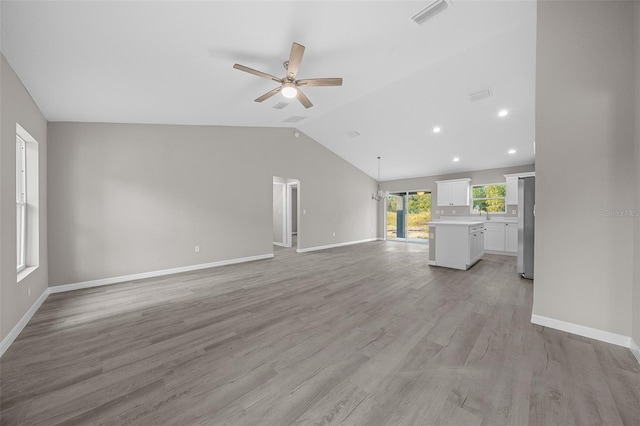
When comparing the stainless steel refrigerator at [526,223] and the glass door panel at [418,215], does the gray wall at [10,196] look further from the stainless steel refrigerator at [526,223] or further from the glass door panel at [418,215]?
the glass door panel at [418,215]

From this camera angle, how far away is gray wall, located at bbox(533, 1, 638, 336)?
7.00ft

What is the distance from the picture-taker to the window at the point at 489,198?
23.2 ft

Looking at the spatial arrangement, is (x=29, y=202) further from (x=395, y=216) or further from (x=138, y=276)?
(x=395, y=216)

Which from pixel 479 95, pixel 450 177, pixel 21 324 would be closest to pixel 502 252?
pixel 450 177

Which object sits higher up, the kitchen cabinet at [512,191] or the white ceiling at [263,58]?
the white ceiling at [263,58]

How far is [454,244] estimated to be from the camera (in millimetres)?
4875

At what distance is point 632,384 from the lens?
5.37 ft

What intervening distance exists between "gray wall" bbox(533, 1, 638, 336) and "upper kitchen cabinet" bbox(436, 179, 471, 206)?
17.9ft

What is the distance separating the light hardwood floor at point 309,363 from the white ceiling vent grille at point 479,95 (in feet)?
10.7

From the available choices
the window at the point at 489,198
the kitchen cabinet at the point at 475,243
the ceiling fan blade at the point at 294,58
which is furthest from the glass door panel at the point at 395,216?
the ceiling fan blade at the point at 294,58

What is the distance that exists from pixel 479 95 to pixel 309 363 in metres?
4.93

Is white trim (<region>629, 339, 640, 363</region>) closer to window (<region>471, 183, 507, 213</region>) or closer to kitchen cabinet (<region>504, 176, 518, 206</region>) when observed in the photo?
kitchen cabinet (<region>504, 176, 518, 206</region>)

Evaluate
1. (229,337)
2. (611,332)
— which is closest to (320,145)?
(229,337)

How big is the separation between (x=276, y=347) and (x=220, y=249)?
3.60m
